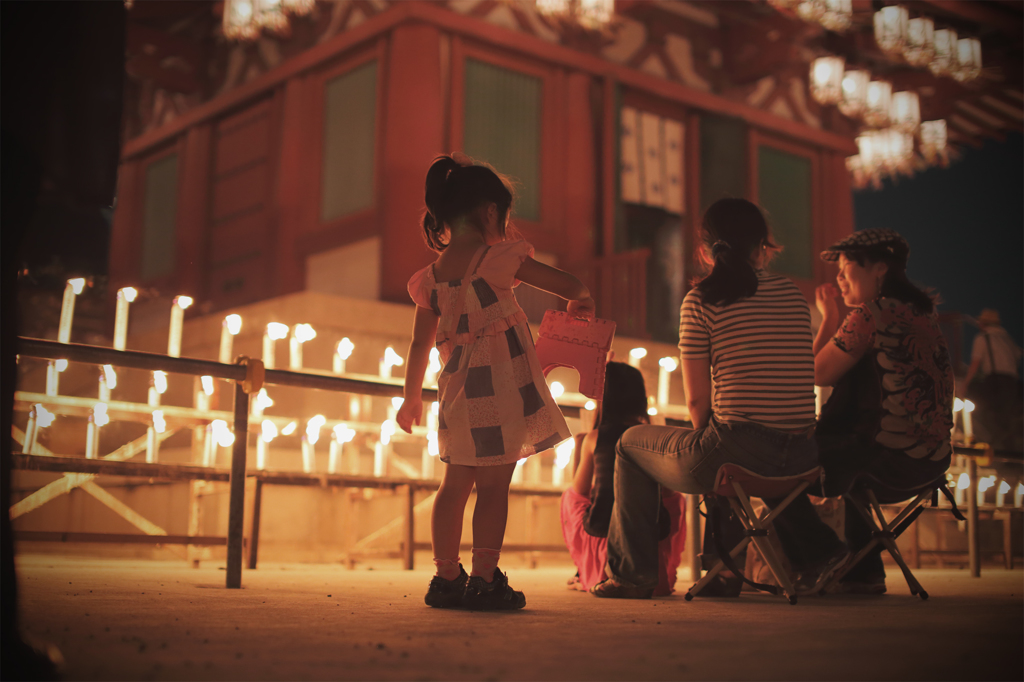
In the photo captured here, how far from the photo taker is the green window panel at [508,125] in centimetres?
926

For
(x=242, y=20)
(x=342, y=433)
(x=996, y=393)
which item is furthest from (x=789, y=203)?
(x=342, y=433)

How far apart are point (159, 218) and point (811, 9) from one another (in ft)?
26.0

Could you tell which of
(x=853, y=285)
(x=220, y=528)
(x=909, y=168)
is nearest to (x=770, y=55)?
(x=909, y=168)

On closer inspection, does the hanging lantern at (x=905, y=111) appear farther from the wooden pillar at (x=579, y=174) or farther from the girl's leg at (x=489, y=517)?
the girl's leg at (x=489, y=517)

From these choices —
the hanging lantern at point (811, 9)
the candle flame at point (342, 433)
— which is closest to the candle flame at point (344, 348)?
the candle flame at point (342, 433)

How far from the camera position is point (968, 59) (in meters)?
10.3

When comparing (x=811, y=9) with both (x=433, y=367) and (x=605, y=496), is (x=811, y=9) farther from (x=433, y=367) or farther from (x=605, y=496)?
(x=605, y=496)

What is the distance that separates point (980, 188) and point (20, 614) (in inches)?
553

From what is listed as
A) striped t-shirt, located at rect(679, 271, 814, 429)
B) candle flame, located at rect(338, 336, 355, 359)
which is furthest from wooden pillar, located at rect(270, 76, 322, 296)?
striped t-shirt, located at rect(679, 271, 814, 429)

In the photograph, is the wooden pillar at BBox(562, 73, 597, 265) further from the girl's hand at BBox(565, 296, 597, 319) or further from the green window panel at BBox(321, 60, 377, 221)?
the girl's hand at BBox(565, 296, 597, 319)

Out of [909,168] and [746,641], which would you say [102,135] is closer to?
[746,641]

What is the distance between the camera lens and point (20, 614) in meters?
1.27

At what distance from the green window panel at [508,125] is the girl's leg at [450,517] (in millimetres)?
7068

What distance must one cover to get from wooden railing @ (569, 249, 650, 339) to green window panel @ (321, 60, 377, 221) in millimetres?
2267
